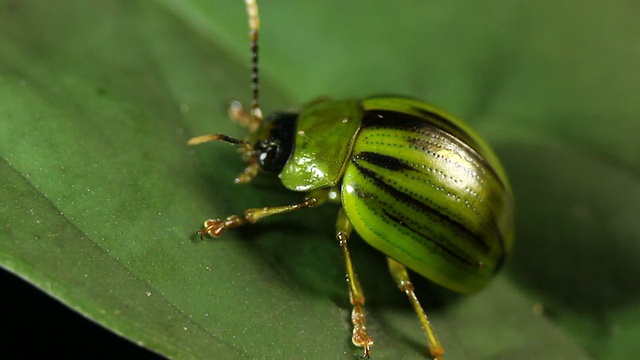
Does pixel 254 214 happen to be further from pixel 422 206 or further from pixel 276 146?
pixel 422 206

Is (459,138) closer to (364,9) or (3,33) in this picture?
(364,9)

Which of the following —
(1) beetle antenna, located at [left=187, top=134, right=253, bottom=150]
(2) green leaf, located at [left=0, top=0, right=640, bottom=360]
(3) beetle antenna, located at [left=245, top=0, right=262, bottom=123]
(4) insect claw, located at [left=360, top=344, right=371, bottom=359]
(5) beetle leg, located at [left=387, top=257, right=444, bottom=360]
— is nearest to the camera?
(2) green leaf, located at [left=0, top=0, right=640, bottom=360]

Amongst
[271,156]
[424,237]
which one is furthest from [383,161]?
[271,156]

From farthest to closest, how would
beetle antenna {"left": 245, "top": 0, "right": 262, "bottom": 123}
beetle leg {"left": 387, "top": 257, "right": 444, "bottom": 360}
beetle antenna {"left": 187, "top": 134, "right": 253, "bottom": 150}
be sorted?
beetle antenna {"left": 245, "top": 0, "right": 262, "bottom": 123}
beetle antenna {"left": 187, "top": 134, "right": 253, "bottom": 150}
beetle leg {"left": 387, "top": 257, "right": 444, "bottom": 360}

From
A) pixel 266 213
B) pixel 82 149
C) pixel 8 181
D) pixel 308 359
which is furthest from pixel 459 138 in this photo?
pixel 8 181

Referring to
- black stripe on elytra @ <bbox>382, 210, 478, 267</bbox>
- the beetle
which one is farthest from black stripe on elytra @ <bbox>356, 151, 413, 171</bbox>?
black stripe on elytra @ <bbox>382, 210, 478, 267</bbox>

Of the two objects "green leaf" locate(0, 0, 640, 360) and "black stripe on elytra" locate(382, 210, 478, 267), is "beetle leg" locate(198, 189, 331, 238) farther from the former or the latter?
"black stripe on elytra" locate(382, 210, 478, 267)
